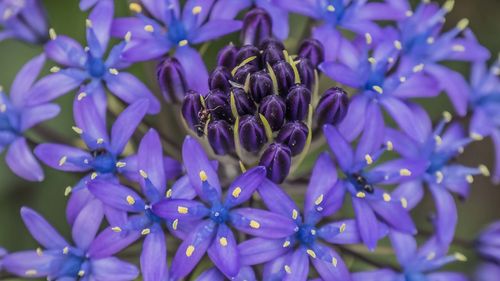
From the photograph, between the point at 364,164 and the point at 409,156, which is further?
the point at 409,156

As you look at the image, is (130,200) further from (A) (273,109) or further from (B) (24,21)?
(B) (24,21)

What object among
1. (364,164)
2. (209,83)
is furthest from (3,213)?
(364,164)

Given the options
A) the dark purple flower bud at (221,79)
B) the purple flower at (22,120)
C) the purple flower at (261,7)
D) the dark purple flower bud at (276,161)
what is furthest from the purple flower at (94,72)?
the dark purple flower bud at (276,161)

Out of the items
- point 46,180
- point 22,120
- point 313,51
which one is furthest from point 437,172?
point 46,180

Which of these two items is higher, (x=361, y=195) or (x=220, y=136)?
(x=220, y=136)

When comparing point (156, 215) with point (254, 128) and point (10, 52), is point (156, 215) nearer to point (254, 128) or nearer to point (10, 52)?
point (254, 128)

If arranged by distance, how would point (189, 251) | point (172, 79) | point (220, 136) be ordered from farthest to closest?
1. point (172, 79)
2. point (220, 136)
3. point (189, 251)
